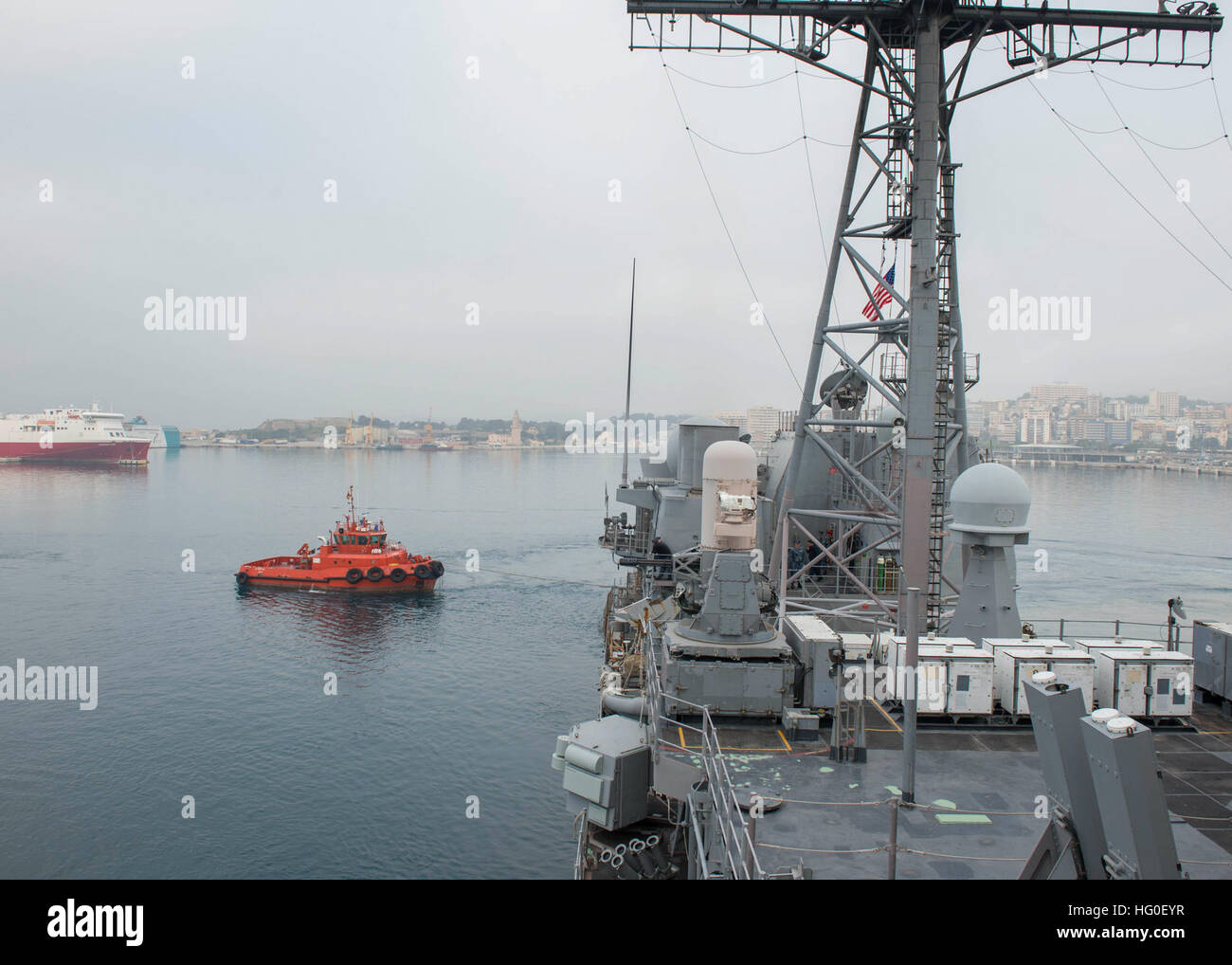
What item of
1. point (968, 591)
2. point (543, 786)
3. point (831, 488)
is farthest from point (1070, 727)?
point (831, 488)

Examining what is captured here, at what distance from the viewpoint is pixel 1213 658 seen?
607 inches

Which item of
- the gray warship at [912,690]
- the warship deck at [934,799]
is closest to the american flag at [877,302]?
the gray warship at [912,690]

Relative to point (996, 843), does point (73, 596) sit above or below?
below

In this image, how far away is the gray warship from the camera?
8773 millimetres

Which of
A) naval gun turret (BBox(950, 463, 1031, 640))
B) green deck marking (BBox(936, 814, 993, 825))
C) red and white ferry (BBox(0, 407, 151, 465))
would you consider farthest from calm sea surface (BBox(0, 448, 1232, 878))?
red and white ferry (BBox(0, 407, 151, 465))

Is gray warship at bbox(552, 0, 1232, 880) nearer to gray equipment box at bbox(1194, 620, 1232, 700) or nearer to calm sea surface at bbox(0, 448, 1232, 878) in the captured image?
gray equipment box at bbox(1194, 620, 1232, 700)

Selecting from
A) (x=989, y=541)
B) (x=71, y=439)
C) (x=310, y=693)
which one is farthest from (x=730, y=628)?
(x=71, y=439)

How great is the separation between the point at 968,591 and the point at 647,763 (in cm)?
711

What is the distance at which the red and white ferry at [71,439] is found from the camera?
153 m

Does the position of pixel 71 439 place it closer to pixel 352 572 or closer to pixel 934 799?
pixel 352 572

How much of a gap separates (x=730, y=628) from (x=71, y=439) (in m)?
170

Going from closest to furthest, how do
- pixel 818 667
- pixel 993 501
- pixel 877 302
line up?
pixel 818 667 < pixel 993 501 < pixel 877 302

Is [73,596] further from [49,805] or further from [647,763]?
A: [647,763]
